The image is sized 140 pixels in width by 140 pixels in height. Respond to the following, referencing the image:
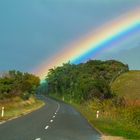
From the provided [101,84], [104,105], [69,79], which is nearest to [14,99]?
[101,84]

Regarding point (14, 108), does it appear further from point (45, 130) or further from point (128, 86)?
point (45, 130)

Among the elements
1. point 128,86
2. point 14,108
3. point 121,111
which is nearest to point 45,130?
point 121,111

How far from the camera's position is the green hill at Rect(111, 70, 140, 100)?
8246cm

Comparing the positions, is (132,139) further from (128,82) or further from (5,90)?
(128,82)

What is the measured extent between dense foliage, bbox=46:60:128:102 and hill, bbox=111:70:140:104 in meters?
2.66

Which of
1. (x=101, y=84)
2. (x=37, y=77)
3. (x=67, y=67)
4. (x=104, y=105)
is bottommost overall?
(x=104, y=105)

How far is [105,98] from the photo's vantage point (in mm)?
78000

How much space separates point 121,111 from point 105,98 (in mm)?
31048

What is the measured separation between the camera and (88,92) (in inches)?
3531

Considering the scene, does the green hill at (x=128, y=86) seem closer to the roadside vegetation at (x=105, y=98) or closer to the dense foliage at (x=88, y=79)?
the roadside vegetation at (x=105, y=98)

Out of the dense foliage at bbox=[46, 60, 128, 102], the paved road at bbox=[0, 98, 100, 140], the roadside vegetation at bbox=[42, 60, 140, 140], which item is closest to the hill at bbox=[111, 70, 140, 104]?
the roadside vegetation at bbox=[42, 60, 140, 140]

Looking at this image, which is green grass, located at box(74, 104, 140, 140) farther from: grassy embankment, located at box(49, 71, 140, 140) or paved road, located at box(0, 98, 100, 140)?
paved road, located at box(0, 98, 100, 140)

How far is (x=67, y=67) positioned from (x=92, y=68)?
64735 mm

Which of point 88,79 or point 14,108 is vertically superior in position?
point 88,79
